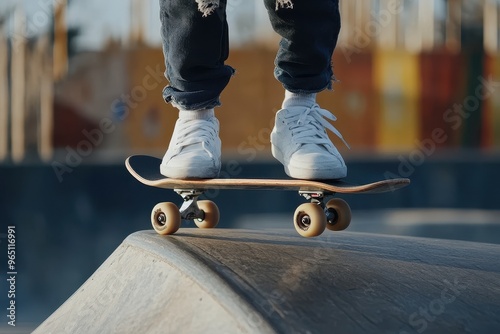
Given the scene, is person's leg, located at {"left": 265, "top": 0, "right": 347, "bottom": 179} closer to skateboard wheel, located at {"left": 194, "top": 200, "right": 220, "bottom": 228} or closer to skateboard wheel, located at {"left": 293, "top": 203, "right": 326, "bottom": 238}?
skateboard wheel, located at {"left": 293, "top": 203, "right": 326, "bottom": 238}

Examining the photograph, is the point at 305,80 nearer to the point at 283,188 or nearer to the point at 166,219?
the point at 283,188

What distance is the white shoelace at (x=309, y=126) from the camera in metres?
3.08

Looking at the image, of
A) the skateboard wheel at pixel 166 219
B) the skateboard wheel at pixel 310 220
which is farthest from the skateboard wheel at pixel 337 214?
the skateboard wheel at pixel 166 219

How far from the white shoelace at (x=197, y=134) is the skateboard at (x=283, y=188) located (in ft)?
0.47

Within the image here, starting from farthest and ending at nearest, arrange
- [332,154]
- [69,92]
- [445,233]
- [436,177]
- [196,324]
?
[69,92] → [436,177] → [445,233] → [332,154] → [196,324]

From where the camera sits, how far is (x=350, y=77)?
15.7 meters

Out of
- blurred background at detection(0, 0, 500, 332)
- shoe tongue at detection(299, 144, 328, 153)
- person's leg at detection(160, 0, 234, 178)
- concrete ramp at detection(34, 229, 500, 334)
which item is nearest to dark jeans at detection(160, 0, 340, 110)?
person's leg at detection(160, 0, 234, 178)

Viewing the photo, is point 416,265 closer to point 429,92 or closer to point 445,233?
point 445,233

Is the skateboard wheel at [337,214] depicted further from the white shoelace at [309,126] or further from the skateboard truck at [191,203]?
the skateboard truck at [191,203]

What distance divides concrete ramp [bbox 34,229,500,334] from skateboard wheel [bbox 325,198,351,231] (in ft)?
0.88

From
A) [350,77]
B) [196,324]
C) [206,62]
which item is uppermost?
[350,77]

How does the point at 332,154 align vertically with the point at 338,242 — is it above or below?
above

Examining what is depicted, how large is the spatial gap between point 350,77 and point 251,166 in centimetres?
492

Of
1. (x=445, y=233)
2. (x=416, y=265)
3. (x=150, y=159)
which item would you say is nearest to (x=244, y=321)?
(x=416, y=265)
